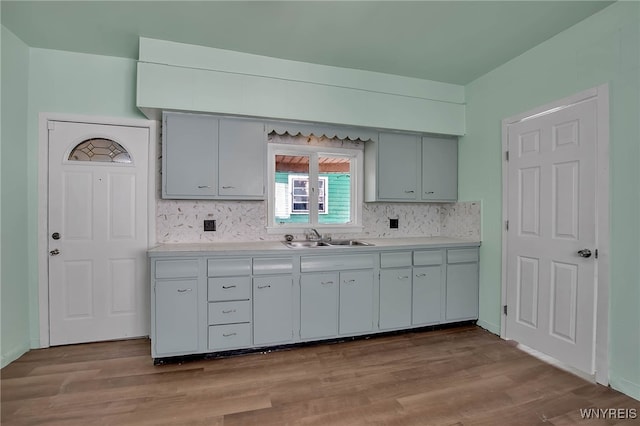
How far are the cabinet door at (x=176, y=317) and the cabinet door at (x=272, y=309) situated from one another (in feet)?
1.64

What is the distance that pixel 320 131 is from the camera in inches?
118

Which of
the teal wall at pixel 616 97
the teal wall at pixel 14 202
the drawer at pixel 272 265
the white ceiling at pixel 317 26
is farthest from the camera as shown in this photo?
the drawer at pixel 272 265

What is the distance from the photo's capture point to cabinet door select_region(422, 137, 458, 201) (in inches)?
133

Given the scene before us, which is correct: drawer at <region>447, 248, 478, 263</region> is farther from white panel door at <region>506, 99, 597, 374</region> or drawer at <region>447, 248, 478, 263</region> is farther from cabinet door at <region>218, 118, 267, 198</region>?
cabinet door at <region>218, 118, 267, 198</region>

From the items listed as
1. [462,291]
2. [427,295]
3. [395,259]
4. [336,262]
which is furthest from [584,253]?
[336,262]

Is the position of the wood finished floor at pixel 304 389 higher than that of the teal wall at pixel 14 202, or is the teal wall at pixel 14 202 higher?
the teal wall at pixel 14 202

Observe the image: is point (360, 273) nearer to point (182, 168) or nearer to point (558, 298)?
point (558, 298)

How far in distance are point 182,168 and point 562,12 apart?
129 inches

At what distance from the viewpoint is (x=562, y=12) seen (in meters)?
2.12

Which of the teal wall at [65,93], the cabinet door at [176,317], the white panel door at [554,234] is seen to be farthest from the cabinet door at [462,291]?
the teal wall at [65,93]

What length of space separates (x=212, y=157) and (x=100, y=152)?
1093 millimetres

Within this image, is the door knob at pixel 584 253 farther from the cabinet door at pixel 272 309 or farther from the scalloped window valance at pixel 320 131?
the cabinet door at pixel 272 309

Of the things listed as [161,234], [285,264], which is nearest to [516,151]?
[285,264]

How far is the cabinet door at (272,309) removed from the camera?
252cm
